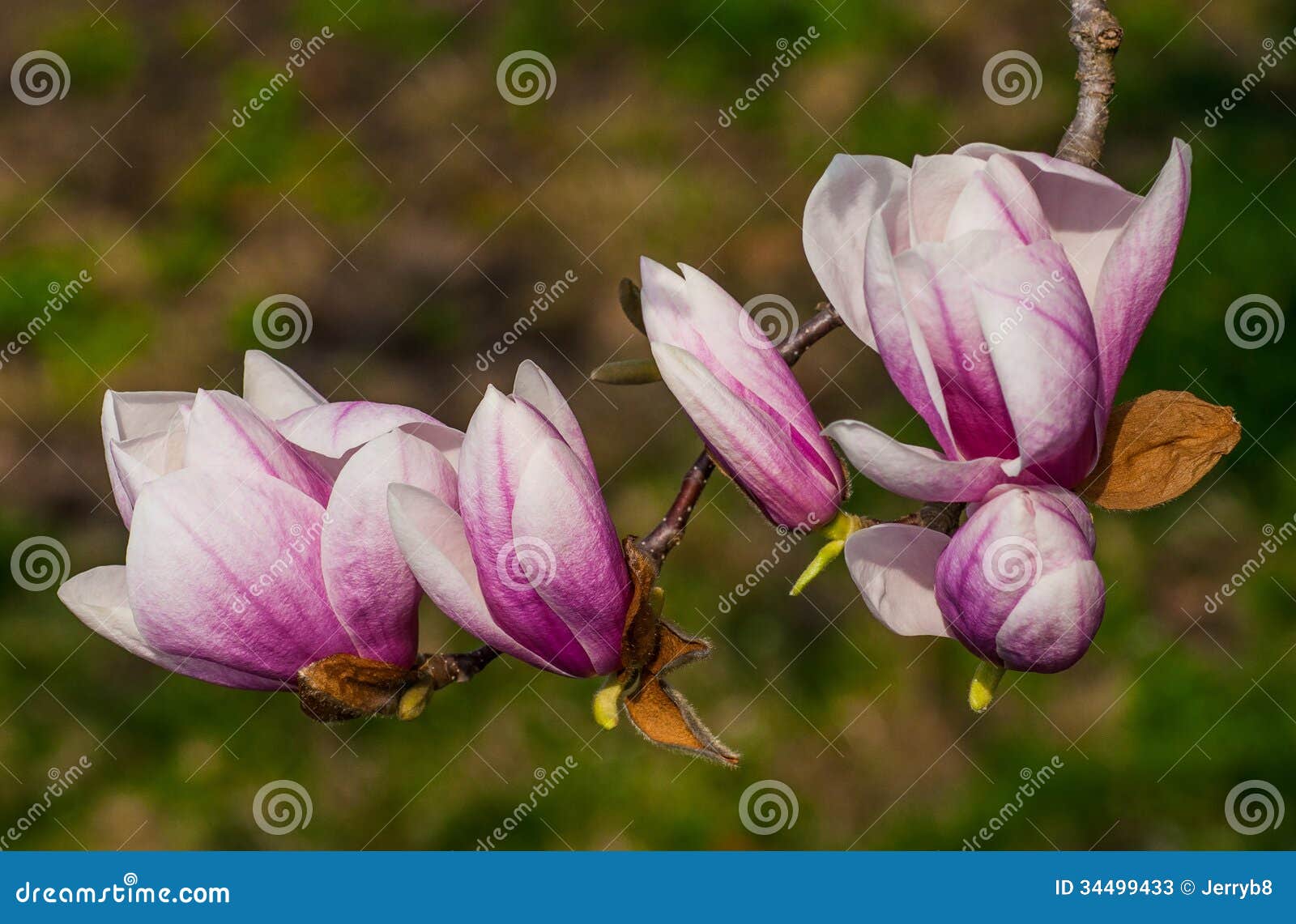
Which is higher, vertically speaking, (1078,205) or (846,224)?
(1078,205)

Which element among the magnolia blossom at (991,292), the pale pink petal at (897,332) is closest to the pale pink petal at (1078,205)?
the magnolia blossom at (991,292)

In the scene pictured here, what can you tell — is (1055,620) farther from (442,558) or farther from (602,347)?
(602,347)

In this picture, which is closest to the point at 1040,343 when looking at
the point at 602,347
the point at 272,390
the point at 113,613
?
the point at 272,390

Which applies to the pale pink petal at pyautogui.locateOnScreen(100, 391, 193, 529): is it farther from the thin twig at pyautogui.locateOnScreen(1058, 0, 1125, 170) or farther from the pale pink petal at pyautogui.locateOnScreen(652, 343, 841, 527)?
the thin twig at pyautogui.locateOnScreen(1058, 0, 1125, 170)

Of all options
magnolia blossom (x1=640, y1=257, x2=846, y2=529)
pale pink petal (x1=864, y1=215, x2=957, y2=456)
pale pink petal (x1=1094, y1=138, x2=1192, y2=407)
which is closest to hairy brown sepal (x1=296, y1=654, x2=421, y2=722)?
magnolia blossom (x1=640, y1=257, x2=846, y2=529)

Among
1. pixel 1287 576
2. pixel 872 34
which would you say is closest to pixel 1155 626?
pixel 1287 576

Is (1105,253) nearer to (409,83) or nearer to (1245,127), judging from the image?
(1245,127)
